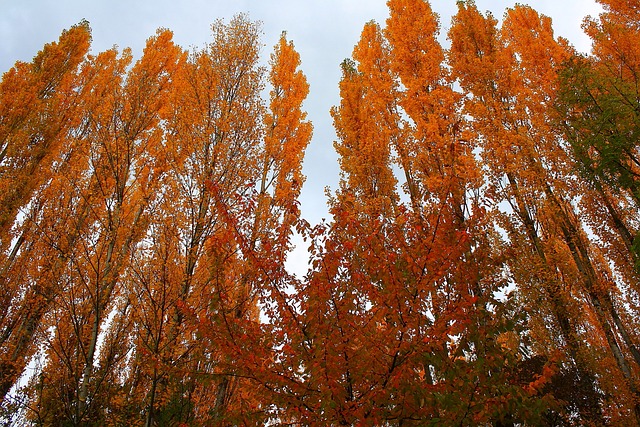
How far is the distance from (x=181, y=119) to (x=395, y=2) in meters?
6.94

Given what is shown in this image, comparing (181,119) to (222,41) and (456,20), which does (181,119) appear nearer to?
(222,41)

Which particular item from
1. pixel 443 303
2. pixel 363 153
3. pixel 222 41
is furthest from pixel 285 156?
pixel 443 303

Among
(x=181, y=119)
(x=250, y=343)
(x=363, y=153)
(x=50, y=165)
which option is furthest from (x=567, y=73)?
(x=50, y=165)

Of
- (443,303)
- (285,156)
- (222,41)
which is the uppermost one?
(222,41)

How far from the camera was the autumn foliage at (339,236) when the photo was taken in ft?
10.1

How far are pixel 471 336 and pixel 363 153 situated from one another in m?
6.26

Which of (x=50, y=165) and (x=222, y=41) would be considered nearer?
(x=222, y=41)

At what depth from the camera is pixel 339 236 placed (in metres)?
3.69

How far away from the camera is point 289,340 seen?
11.2 feet

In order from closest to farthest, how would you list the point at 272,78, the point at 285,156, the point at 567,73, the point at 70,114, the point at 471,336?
the point at 471,336
the point at 567,73
the point at 285,156
the point at 272,78
the point at 70,114

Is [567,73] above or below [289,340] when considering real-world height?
above

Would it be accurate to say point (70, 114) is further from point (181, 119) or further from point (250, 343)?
point (250, 343)

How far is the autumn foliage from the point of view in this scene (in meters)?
3.06

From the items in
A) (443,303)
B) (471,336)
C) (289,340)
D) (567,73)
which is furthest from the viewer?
(567,73)
